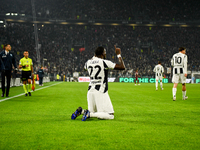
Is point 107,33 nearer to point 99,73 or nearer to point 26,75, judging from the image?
point 26,75

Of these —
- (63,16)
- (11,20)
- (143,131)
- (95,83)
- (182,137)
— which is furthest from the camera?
(63,16)

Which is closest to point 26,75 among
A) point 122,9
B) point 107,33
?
point 107,33

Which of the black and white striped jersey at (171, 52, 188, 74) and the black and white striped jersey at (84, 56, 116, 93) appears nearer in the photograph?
the black and white striped jersey at (84, 56, 116, 93)

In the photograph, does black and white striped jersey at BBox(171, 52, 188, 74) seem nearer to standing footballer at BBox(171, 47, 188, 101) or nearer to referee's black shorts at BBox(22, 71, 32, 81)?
standing footballer at BBox(171, 47, 188, 101)

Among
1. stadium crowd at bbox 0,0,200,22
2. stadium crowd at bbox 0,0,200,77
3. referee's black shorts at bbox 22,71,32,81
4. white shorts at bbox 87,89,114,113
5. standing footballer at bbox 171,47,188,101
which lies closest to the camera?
white shorts at bbox 87,89,114,113

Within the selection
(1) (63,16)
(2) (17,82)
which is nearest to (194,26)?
(1) (63,16)

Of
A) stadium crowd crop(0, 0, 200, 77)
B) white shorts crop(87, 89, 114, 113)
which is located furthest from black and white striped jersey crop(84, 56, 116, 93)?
stadium crowd crop(0, 0, 200, 77)

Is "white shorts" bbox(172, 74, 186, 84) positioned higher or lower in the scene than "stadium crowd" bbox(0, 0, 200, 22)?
lower

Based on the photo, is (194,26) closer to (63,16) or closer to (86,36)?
(86,36)

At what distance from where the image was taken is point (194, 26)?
61.8m

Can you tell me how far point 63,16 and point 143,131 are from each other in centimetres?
5873

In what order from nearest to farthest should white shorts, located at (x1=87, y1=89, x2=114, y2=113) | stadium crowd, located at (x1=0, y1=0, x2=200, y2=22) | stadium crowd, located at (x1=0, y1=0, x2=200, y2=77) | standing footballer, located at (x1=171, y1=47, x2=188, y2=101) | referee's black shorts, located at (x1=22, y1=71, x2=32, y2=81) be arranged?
white shorts, located at (x1=87, y1=89, x2=114, y2=113) → standing footballer, located at (x1=171, y1=47, x2=188, y2=101) → referee's black shorts, located at (x1=22, y1=71, x2=32, y2=81) → stadium crowd, located at (x1=0, y1=0, x2=200, y2=77) → stadium crowd, located at (x1=0, y1=0, x2=200, y2=22)

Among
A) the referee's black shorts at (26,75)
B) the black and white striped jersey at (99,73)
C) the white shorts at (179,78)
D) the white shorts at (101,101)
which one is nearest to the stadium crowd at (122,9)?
the referee's black shorts at (26,75)

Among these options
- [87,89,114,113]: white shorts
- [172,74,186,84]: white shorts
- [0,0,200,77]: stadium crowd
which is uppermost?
[0,0,200,77]: stadium crowd
